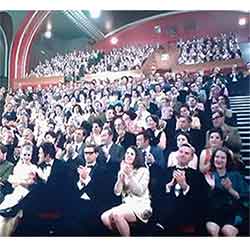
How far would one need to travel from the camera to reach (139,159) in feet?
6.01

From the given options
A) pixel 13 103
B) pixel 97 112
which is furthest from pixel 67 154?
pixel 13 103

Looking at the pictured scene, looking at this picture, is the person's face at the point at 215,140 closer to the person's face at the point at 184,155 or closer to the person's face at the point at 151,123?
the person's face at the point at 184,155

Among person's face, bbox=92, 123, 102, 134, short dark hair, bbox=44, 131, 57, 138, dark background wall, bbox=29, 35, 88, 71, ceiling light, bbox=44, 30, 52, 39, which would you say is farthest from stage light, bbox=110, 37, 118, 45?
short dark hair, bbox=44, 131, 57, 138

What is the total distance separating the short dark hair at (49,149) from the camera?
186cm

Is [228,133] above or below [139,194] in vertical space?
above

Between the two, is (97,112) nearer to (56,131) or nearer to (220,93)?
(56,131)

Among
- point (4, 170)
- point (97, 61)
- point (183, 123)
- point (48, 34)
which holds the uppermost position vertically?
point (48, 34)

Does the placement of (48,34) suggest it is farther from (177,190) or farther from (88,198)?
(177,190)

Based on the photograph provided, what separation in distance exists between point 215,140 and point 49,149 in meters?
0.77

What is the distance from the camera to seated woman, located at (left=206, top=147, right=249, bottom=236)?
1783mm

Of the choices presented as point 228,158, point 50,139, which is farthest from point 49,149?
point 228,158

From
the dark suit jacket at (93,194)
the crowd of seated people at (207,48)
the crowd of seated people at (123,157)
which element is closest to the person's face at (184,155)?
the crowd of seated people at (123,157)

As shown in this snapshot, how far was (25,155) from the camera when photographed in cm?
186

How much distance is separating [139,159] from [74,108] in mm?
395
